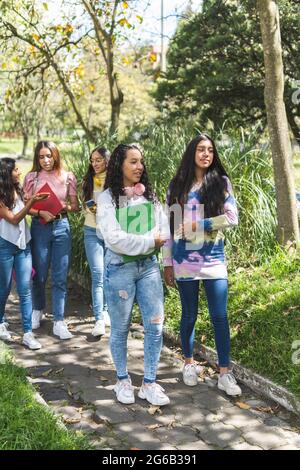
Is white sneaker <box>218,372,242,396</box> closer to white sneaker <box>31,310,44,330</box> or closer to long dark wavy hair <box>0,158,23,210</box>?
white sneaker <box>31,310,44,330</box>

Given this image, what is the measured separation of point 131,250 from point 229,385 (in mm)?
1377

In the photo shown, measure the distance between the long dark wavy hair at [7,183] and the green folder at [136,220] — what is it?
1667 millimetres

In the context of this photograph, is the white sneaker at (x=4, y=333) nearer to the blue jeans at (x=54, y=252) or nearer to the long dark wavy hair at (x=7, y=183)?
the blue jeans at (x=54, y=252)

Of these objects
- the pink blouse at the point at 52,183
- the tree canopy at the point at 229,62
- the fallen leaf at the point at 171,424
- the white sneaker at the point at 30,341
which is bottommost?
the fallen leaf at the point at 171,424

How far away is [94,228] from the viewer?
614 centimetres

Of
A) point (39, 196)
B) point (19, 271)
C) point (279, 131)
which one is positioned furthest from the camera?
point (279, 131)

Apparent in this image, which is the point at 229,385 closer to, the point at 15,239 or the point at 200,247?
the point at 200,247

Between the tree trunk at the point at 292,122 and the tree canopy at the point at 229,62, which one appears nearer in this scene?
the tree canopy at the point at 229,62

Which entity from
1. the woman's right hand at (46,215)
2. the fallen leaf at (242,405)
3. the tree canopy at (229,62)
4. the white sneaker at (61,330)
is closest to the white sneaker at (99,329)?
the white sneaker at (61,330)

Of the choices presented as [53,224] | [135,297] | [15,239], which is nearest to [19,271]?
[15,239]

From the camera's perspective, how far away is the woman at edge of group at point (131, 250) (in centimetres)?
439

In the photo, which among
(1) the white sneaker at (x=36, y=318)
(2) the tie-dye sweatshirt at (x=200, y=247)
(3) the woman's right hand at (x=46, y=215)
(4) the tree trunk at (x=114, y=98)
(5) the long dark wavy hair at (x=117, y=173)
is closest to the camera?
(5) the long dark wavy hair at (x=117, y=173)

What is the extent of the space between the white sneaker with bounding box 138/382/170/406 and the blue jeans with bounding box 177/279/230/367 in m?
0.50

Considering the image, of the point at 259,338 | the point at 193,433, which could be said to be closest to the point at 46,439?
the point at 193,433
